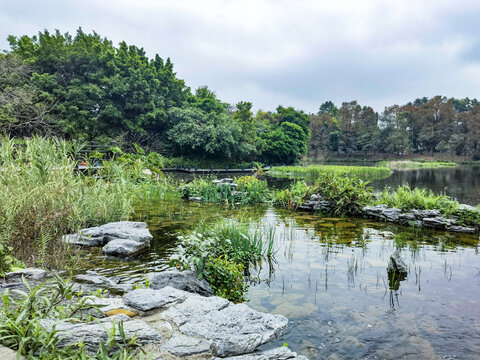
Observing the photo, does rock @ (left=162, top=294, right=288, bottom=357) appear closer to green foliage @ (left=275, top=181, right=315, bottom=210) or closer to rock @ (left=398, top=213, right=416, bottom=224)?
rock @ (left=398, top=213, right=416, bottom=224)

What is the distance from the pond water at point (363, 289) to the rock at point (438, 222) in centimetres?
48

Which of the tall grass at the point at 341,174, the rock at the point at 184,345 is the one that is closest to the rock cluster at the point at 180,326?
the rock at the point at 184,345

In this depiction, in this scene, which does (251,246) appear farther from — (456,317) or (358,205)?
(358,205)

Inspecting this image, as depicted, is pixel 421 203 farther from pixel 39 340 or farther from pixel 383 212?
pixel 39 340

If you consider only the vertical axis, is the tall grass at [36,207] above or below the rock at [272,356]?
above

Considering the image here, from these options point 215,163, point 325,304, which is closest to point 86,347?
point 325,304

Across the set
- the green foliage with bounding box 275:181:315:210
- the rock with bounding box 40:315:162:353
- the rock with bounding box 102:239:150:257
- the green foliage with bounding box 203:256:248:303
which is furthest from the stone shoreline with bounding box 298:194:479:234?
the rock with bounding box 40:315:162:353

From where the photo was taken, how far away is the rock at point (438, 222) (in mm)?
7671

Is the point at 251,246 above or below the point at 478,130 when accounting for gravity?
below

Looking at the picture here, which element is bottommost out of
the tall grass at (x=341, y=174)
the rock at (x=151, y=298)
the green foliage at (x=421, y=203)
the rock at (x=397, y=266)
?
the rock at (x=397, y=266)

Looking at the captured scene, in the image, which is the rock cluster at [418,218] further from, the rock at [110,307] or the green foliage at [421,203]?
the rock at [110,307]

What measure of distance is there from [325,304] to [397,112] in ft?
191

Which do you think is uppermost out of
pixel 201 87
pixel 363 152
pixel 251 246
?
pixel 201 87

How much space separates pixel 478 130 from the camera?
152 ft
